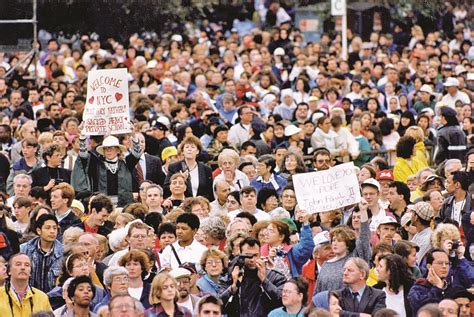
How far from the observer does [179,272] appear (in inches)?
608

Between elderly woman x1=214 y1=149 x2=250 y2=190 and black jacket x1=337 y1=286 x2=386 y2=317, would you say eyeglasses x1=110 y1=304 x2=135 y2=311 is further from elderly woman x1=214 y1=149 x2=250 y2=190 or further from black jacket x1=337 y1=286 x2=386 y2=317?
elderly woman x1=214 y1=149 x2=250 y2=190

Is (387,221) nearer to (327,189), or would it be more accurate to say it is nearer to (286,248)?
(327,189)

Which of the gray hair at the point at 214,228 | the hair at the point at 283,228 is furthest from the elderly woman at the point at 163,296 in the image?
the gray hair at the point at 214,228

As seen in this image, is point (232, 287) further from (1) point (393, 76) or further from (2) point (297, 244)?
(1) point (393, 76)

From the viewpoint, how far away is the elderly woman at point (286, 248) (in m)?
16.5

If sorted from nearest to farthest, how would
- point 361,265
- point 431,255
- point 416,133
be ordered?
point 361,265 < point 431,255 < point 416,133

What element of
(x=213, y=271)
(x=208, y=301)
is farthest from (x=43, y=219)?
(x=208, y=301)

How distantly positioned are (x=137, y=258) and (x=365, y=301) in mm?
2145

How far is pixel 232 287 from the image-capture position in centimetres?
1543

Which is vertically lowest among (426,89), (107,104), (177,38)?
(426,89)

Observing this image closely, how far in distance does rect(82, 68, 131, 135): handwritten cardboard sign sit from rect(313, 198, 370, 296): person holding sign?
563cm

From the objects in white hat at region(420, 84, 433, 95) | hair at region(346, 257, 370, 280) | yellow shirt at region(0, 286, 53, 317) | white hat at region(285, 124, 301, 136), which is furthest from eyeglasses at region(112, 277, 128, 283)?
white hat at region(420, 84, 433, 95)

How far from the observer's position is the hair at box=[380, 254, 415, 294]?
601 inches

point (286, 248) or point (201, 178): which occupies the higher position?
point (201, 178)
